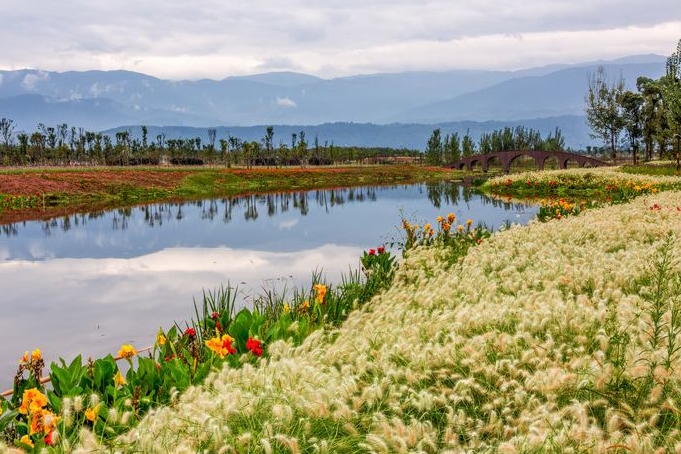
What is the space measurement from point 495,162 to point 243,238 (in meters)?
136

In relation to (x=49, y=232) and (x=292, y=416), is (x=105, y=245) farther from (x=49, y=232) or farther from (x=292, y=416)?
(x=292, y=416)

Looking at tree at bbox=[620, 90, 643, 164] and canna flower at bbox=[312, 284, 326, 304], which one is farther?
tree at bbox=[620, 90, 643, 164]

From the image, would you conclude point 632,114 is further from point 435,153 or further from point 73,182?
point 73,182

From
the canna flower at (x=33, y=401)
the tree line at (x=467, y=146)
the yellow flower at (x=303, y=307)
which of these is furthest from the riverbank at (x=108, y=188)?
the tree line at (x=467, y=146)

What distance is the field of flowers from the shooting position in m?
4.44

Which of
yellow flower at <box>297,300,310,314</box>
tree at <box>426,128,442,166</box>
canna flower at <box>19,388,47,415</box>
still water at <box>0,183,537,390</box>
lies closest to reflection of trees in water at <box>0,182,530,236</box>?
still water at <box>0,183,537,390</box>

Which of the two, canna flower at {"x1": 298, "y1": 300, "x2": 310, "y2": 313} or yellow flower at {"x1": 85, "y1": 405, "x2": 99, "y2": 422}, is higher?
yellow flower at {"x1": 85, "y1": 405, "x2": 99, "y2": 422}

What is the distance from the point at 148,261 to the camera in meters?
20.8

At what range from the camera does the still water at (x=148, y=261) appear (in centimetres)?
1222

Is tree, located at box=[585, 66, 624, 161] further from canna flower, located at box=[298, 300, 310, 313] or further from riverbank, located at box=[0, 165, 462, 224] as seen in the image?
canna flower, located at box=[298, 300, 310, 313]

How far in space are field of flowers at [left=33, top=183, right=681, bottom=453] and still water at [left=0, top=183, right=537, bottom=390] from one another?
558 cm

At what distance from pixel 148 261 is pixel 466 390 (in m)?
17.4

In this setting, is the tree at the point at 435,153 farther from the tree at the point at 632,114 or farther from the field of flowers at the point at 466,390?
the field of flowers at the point at 466,390

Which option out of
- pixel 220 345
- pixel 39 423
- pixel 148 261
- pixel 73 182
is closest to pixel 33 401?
pixel 39 423
